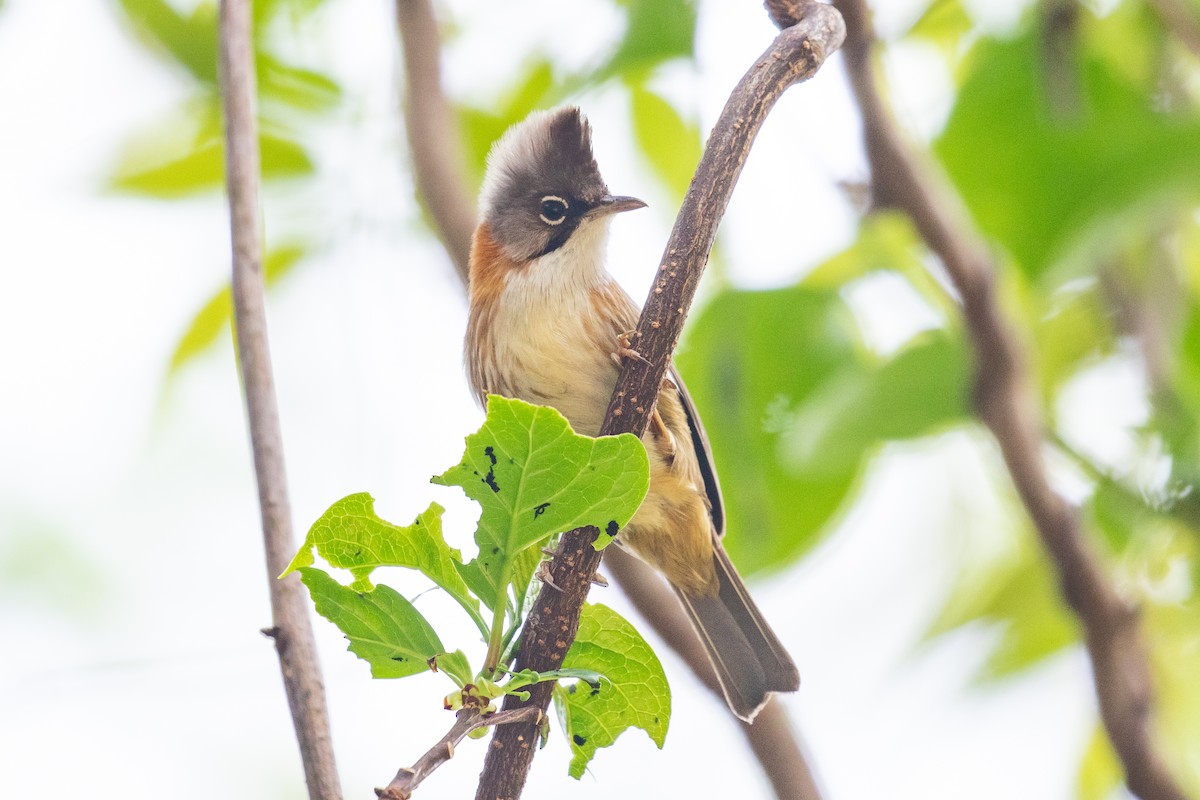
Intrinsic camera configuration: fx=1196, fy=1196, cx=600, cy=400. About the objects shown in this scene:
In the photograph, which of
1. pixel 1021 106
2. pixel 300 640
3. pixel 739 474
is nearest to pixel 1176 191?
pixel 1021 106

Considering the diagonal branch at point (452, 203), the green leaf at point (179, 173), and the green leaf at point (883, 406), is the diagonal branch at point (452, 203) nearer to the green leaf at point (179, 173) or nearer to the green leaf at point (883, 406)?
the green leaf at point (179, 173)

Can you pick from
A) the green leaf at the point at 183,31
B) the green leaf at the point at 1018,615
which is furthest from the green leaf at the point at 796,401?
the green leaf at the point at 183,31

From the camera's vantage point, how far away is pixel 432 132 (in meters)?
3.40

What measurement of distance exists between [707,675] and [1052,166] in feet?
5.37

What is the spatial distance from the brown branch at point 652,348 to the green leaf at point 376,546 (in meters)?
0.12

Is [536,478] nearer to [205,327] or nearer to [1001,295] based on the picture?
[1001,295]

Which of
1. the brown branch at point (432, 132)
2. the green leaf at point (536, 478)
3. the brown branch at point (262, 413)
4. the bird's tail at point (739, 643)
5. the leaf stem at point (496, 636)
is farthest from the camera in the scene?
the bird's tail at point (739, 643)

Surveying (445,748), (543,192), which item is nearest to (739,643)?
(543,192)

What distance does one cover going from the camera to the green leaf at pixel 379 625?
1.72 metres

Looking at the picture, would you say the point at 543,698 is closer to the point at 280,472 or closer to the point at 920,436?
the point at 280,472

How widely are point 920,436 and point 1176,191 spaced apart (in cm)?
78

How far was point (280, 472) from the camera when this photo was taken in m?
2.09

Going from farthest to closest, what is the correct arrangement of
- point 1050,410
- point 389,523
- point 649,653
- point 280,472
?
1. point 1050,410
2. point 280,472
3. point 649,653
4. point 389,523

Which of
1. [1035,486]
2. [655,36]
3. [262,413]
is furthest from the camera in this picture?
[655,36]
